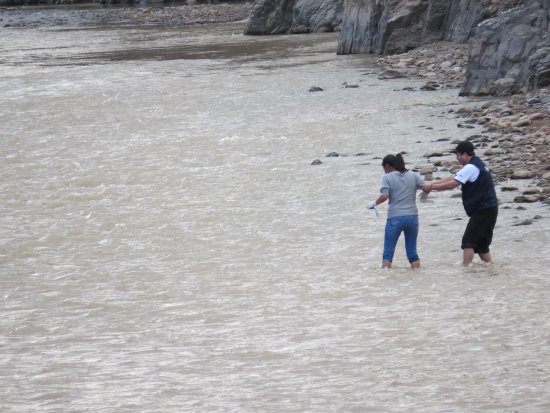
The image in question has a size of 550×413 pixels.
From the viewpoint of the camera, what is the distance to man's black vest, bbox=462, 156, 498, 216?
970 cm

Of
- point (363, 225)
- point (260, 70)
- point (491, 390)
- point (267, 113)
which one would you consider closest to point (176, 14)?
point (260, 70)

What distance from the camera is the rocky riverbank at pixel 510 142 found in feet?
46.9

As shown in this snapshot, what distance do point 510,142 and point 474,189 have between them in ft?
23.9

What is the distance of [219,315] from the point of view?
9648 mm

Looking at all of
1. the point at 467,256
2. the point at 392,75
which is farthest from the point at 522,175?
the point at 392,75

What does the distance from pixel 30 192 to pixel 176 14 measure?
50.8 metres

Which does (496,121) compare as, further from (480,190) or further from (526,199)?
(480,190)

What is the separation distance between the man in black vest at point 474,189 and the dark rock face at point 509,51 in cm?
1256

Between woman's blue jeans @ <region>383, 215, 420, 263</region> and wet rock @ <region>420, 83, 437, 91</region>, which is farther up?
woman's blue jeans @ <region>383, 215, 420, 263</region>

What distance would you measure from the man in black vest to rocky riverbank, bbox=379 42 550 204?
3.44 metres

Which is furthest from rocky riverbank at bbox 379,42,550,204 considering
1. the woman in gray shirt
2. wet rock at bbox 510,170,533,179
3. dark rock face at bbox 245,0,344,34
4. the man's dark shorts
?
dark rock face at bbox 245,0,344,34

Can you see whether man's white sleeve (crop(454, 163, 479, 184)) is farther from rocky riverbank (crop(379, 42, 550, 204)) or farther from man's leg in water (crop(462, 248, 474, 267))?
rocky riverbank (crop(379, 42, 550, 204))

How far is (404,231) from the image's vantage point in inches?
398

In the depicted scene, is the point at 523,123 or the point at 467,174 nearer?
the point at 467,174
